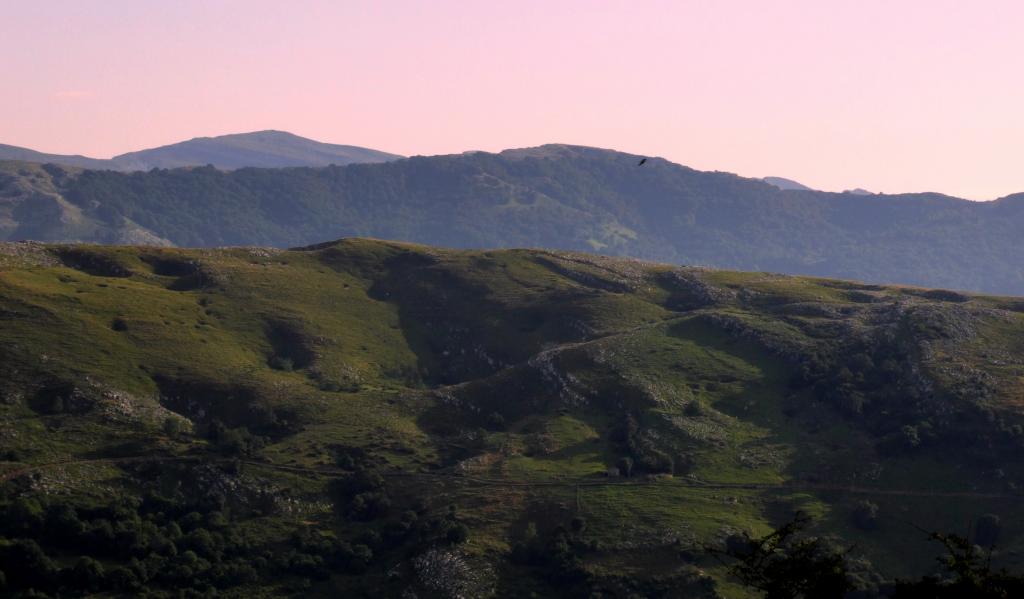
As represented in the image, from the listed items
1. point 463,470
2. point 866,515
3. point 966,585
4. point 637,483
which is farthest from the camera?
point 463,470

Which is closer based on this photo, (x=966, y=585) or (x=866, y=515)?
(x=966, y=585)

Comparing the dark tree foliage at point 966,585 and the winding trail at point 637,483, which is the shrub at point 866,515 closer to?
the winding trail at point 637,483

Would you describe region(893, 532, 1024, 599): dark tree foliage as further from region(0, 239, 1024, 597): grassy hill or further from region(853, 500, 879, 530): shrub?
region(853, 500, 879, 530): shrub

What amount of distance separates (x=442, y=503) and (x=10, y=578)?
182ft

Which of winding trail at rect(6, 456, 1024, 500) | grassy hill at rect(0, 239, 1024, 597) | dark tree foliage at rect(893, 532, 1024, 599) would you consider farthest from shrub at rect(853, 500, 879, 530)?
dark tree foliage at rect(893, 532, 1024, 599)

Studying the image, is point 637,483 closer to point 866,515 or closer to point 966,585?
point 866,515

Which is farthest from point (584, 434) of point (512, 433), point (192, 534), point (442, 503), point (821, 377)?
point (192, 534)

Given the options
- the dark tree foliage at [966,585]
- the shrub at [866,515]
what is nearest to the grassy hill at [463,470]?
the shrub at [866,515]

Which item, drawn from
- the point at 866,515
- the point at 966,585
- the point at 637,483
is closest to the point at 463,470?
the point at 637,483

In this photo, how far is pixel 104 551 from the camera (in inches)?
5615

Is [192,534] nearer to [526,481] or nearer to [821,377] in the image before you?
[526,481]

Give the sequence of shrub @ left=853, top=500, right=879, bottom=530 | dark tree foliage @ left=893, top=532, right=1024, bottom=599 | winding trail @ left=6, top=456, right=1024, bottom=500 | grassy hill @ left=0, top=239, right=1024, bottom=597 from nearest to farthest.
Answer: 1. dark tree foliage @ left=893, top=532, right=1024, bottom=599
2. grassy hill @ left=0, top=239, right=1024, bottom=597
3. shrub @ left=853, top=500, right=879, bottom=530
4. winding trail @ left=6, top=456, right=1024, bottom=500

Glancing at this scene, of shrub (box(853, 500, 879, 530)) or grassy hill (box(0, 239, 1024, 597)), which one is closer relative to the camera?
grassy hill (box(0, 239, 1024, 597))

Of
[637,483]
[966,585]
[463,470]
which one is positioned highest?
[966,585]
